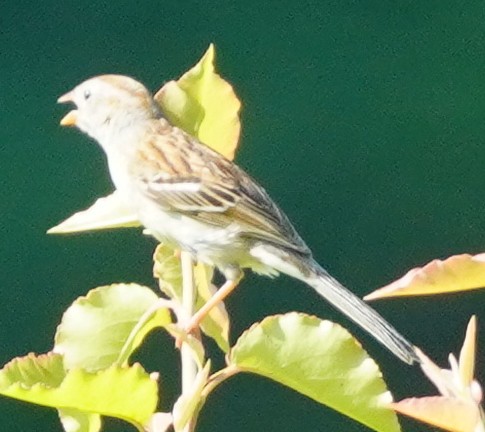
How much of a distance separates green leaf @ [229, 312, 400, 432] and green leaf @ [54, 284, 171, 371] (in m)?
0.07

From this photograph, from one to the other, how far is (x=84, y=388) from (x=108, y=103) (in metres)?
0.73

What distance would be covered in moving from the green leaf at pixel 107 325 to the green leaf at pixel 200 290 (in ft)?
A: 0.07

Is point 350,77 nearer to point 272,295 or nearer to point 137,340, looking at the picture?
point 272,295

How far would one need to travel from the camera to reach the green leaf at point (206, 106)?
3.11 feet

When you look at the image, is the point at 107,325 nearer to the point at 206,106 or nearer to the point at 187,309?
the point at 187,309

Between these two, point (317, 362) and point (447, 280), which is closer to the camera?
point (447, 280)

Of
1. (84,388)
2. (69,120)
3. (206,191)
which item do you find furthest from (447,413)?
(206,191)

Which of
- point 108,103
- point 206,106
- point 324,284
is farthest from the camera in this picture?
point 324,284

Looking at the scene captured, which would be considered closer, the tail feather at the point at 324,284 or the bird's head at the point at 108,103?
the bird's head at the point at 108,103

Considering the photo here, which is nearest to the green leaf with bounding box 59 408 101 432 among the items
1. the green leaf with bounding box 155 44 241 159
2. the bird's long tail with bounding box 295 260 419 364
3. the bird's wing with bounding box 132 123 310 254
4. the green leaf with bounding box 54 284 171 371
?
the green leaf with bounding box 54 284 171 371

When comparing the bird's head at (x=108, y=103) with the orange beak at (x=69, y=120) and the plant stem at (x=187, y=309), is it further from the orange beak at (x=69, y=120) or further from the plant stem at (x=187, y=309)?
the plant stem at (x=187, y=309)

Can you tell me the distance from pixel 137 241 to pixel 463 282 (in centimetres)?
187

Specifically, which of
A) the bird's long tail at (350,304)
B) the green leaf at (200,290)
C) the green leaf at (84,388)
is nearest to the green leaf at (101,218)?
the green leaf at (200,290)

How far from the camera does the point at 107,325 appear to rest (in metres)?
0.88
